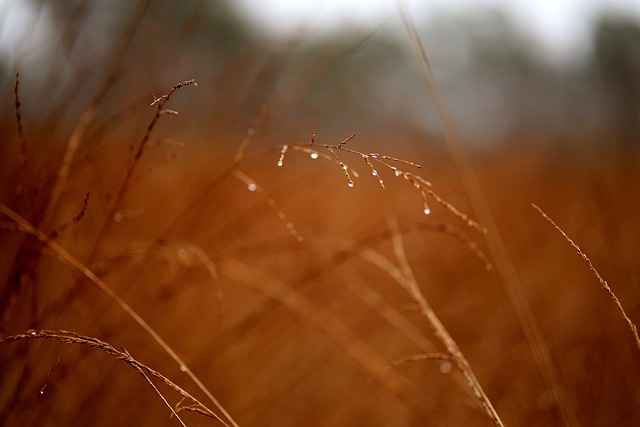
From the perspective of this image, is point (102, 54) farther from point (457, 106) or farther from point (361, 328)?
point (457, 106)

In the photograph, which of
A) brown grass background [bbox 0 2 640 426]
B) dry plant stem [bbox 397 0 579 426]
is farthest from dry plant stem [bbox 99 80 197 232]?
dry plant stem [bbox 397 0 579 426]

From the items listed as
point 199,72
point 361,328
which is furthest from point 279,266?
point 199,72

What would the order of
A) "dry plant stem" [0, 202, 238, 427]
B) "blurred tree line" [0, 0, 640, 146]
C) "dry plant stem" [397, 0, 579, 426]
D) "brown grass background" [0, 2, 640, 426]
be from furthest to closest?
"blurred tree line" [0, 0, 640, 146] < "brown grass background" [0, 2, 640, 426] < "dry plant stem" [397, 0, 579, 426] < "dry plant stem" [0, 202, 238, 427]

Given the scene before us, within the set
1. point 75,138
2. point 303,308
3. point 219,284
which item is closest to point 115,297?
point 219,284

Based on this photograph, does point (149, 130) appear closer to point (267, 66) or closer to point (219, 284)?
point (219, 284)

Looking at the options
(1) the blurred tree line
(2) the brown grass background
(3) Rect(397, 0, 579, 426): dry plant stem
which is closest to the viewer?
(3) Rect(397, 0, 579, 426): dry plant stem

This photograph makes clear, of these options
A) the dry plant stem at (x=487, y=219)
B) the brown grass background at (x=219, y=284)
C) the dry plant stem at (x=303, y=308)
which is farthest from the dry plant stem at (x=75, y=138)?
the dry plant stem at (x=487, y=219)

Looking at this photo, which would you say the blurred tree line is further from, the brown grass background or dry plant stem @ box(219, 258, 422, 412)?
dry plant stem @ box(219, 258, 422, 412)

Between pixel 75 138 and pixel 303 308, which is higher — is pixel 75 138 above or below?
above
